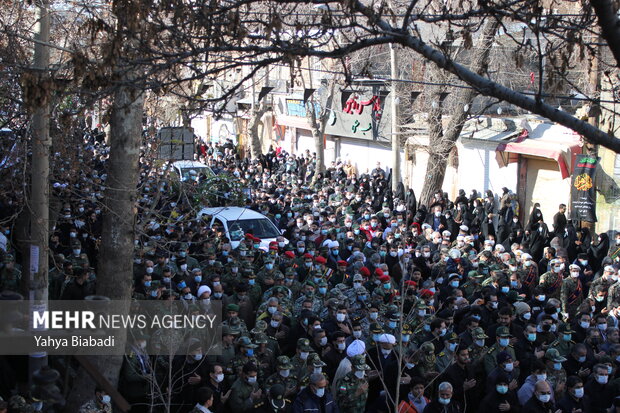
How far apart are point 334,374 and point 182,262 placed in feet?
17.1

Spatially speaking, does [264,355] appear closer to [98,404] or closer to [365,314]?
[365,314]

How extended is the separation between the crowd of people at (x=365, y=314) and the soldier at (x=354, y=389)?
0.02 m

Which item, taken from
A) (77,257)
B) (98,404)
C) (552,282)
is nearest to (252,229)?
(77,257)

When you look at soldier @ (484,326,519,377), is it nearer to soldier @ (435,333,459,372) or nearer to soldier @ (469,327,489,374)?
soldier @ (469,327,489,374)

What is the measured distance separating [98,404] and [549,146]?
57.9 ft

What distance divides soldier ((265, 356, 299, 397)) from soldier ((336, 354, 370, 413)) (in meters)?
0.55

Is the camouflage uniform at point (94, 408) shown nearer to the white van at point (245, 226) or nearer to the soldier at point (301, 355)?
the soldier at point (301, 355)

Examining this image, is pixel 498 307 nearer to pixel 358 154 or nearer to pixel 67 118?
pixel 67 118

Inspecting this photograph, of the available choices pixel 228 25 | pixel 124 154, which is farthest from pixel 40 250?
pixel 228 25

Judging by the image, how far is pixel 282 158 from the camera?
35.7 meters

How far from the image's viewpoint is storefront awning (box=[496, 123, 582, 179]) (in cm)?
2173

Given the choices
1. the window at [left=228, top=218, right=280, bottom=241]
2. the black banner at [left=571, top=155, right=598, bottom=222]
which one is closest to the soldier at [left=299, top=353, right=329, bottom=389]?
the window at [left=228, top=218, right=280, bottom=241]

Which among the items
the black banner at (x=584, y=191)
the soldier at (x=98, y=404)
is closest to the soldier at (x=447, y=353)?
the soldier at (x=98, y=404)

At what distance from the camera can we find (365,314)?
36.7ft
